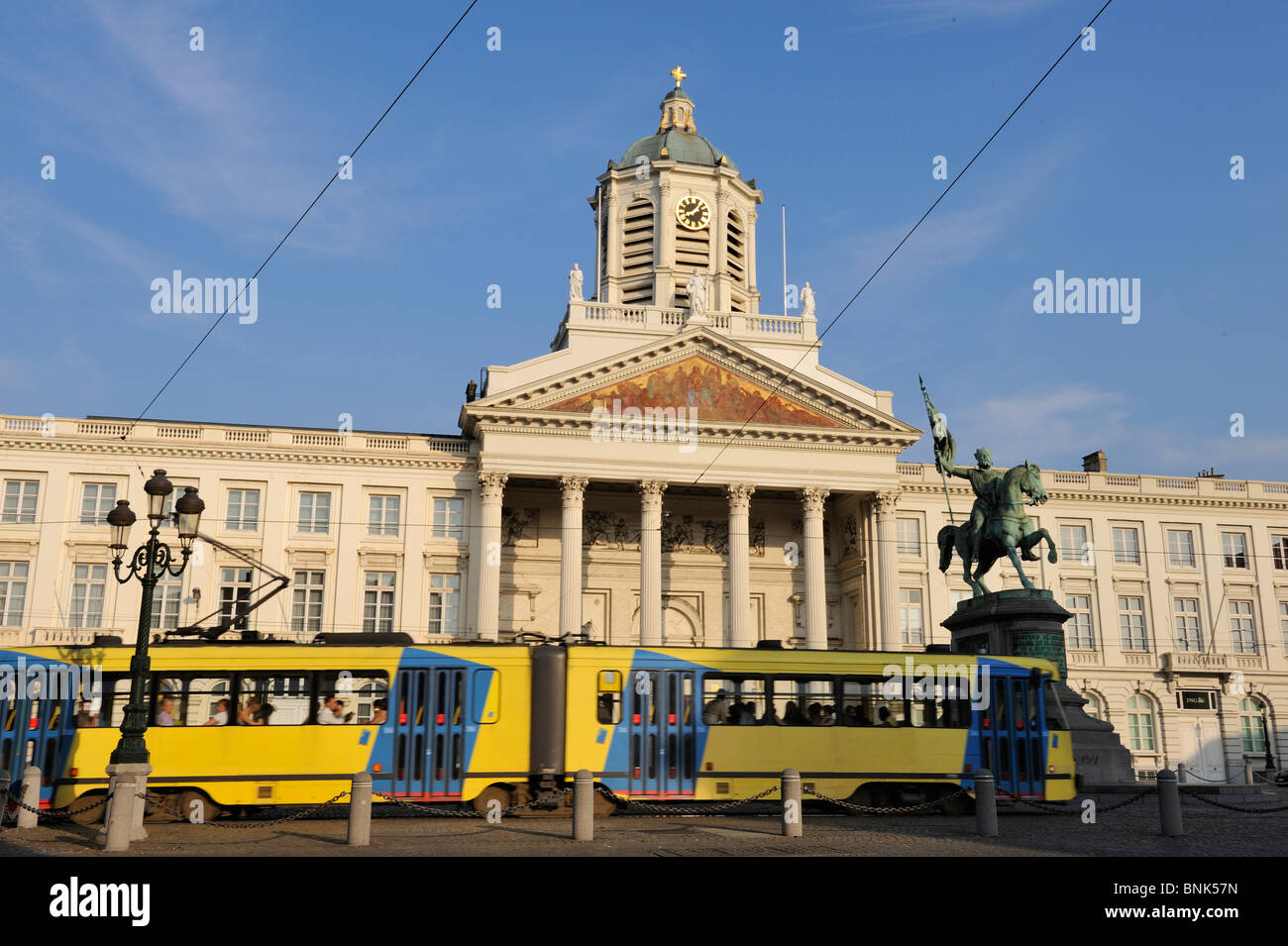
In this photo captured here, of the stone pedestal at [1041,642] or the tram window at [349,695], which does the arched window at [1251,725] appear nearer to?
the stone pedestal at [1041,642]

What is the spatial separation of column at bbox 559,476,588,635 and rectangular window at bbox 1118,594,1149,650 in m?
26.6

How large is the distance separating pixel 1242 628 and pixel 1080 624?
8416mm

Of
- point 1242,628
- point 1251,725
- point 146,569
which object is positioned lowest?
point 1251,725

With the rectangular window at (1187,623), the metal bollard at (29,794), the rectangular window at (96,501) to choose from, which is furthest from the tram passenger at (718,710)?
the rectangular window at (1187,623)

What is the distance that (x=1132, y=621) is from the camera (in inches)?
2216

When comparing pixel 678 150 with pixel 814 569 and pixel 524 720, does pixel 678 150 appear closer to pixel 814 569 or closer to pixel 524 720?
pixel 814 569

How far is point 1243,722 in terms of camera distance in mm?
55750

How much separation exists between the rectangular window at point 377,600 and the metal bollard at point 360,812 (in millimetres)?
32336

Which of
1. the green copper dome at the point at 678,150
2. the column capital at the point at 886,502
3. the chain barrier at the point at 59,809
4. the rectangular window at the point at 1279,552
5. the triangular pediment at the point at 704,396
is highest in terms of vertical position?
the green copper dome at the point at 678,150

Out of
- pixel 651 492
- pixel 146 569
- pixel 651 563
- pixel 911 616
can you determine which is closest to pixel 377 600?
pixel 651 563

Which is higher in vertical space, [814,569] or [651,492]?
[651,492]

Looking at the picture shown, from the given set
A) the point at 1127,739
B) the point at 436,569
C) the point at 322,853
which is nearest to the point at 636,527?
the point at 436,569

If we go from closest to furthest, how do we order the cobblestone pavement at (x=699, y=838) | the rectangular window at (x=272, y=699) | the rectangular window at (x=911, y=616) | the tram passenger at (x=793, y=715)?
the cobblestone pavement at (x=699, y=838)
the rectangular window at (x=272, y=699)
the tram passenger at (x=793, y=715)
the rectangular window at (x=911, y=616)

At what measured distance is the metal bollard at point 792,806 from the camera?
61.5 ft
